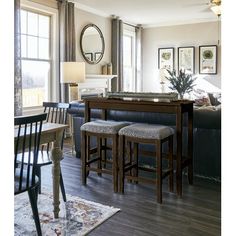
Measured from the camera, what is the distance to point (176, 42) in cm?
840

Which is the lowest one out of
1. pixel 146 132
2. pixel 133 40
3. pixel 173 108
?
pixel 146 132

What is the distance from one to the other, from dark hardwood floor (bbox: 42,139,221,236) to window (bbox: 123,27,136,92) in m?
5.19

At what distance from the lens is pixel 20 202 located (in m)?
2.82

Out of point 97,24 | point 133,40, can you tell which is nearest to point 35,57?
point 97,24

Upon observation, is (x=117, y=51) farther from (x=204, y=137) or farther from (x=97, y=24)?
(x=204, y=137)

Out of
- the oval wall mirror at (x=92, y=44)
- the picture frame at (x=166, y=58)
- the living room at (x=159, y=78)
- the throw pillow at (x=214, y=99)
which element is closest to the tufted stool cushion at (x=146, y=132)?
the living room at (x=159, y=78)

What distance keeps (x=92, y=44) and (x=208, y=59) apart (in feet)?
10.2

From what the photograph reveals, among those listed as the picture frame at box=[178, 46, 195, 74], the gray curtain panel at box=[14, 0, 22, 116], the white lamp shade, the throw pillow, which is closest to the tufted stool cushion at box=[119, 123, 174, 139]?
the white lamp shade

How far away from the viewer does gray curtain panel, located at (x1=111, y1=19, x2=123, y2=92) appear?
751cm

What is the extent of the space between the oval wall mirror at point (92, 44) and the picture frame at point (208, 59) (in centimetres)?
268

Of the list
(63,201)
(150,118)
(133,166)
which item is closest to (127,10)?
(150,118)

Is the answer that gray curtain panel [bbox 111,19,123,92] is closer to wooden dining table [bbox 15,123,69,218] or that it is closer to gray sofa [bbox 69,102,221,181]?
gray sofa [bbox 69,102,221,181]
